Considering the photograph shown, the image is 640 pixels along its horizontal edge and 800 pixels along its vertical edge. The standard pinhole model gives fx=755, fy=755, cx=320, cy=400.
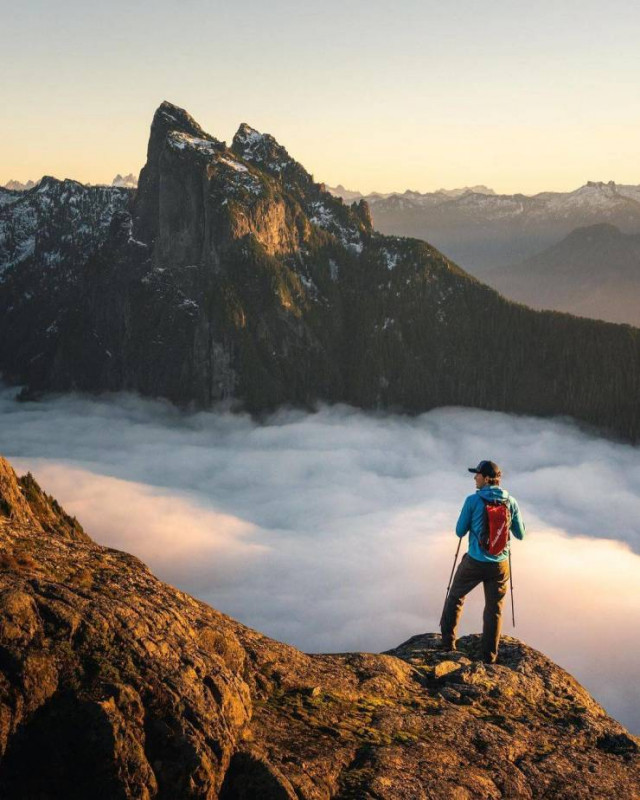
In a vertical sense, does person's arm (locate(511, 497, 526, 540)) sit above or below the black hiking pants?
above

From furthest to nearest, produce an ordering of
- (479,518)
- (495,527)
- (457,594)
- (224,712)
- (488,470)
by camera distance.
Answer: (457,594) < (488,470) < (479,518) < (495,527) < (224,712)

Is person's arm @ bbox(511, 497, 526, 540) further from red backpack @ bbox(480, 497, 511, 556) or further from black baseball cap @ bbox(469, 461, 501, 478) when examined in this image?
black baseball cap @ bbox(469, 461, 501, 478)

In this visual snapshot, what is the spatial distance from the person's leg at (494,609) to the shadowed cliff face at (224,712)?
1.49 meters

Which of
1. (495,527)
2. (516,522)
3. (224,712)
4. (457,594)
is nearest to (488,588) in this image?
(457,594)

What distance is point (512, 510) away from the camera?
2427 centimetres

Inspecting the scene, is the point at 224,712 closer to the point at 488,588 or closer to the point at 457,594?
the point at 457,594

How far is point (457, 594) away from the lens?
80.5ft

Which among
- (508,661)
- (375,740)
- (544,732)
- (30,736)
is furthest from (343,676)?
(30,736)

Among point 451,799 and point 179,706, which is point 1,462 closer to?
point 179,706

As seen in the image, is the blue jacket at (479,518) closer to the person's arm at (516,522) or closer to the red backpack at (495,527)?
the person's arm at (516,522)

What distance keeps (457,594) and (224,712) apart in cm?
1164

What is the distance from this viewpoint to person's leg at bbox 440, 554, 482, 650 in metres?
24.2

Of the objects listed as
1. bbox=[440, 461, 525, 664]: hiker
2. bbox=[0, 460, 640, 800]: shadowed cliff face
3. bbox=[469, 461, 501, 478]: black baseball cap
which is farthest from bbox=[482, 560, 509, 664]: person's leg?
bbox=[469, 461, 501, 478]: black baseball cap

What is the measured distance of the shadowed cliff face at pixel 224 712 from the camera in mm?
12906
